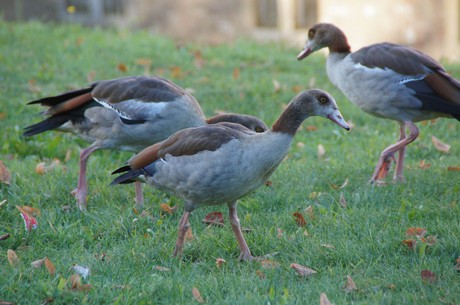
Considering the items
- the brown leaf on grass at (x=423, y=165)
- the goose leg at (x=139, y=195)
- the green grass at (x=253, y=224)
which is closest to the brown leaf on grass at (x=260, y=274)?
the green grass at (x=253, y=224)

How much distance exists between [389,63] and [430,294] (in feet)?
10.1

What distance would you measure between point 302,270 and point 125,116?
2.43 meters

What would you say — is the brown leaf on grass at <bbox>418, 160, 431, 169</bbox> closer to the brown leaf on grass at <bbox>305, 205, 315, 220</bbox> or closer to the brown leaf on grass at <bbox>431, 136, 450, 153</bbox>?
the brown leaf on grass at <bbox>431, 136, 450, 153</bbox>

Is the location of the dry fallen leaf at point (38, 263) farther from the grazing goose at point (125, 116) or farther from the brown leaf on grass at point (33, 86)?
the brown leaf on grass at point (33, 86)

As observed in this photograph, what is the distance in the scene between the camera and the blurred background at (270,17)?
49.8 ft

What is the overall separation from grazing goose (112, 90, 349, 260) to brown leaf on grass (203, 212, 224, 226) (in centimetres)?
63

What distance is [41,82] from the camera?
973cm

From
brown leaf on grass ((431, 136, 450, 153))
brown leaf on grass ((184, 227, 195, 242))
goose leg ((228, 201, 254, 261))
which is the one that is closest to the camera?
goose leg ((228, 201, 254, 261))

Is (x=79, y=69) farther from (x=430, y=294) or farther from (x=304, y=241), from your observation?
(x=430, y=294)

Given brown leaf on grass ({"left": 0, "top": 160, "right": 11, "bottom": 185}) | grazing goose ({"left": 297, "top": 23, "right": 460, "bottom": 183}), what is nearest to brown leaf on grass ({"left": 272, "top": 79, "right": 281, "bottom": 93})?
grazing goose ({"left": 297, "top": 23, "right": 460, "bottom": 183})

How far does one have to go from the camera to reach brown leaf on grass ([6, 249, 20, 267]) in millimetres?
4859

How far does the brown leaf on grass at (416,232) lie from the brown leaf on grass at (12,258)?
2826 mm

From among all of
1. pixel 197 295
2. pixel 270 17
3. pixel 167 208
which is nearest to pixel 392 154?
pixel 167 208

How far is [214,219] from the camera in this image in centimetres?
589
